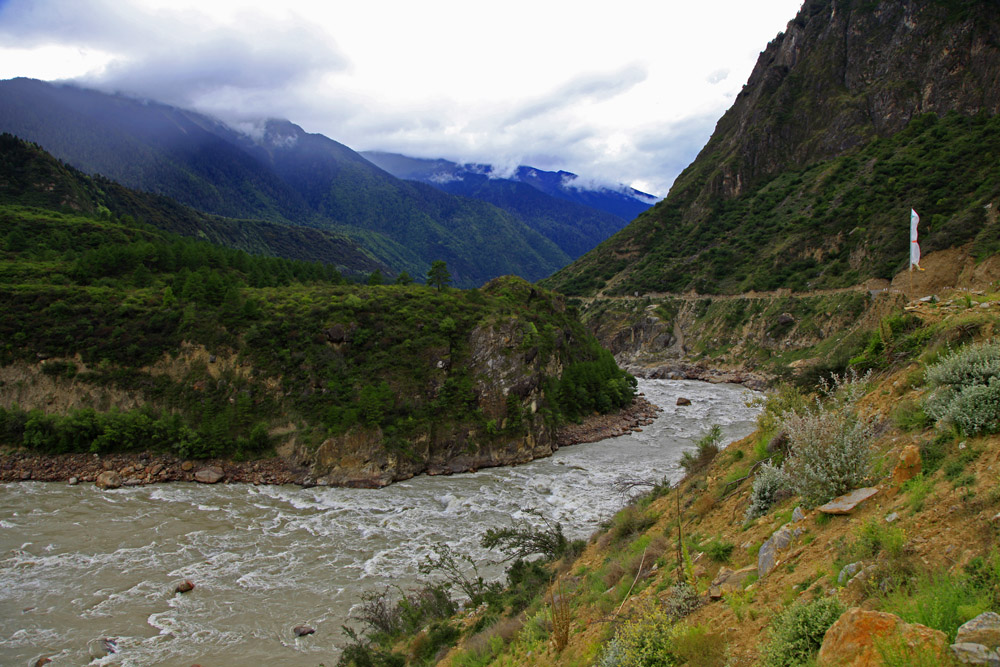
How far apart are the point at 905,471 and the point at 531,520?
17.8m

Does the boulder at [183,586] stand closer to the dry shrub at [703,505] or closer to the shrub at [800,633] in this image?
the dry shrub at [703,505]

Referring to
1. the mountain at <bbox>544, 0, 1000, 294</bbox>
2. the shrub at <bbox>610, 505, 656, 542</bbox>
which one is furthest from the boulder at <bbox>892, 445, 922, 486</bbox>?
the mountain at <bbox>544, 0, 1000, 294</bbox>

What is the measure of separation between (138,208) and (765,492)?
130 m

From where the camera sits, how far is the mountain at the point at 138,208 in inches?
2618

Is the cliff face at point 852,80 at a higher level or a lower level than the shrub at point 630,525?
higher

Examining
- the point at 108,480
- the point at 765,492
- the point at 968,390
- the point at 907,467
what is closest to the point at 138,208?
the point at 108,480

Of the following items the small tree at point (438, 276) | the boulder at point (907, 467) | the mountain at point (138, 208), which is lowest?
the boulder at point (907, 467)

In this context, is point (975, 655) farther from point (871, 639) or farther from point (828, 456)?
point (828, 456)

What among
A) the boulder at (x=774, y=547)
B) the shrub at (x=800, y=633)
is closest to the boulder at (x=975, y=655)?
the shrub at (x=800, y=633)

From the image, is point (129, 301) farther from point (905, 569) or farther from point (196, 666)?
point (905, 569)

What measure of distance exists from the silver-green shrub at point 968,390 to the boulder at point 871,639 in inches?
122

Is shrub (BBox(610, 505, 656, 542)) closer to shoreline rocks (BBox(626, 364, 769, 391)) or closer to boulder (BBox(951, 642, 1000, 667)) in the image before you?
boulder (BBox(951, 642, 1000, 667))

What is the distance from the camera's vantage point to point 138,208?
106375 millimetres

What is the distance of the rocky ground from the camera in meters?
26.9
